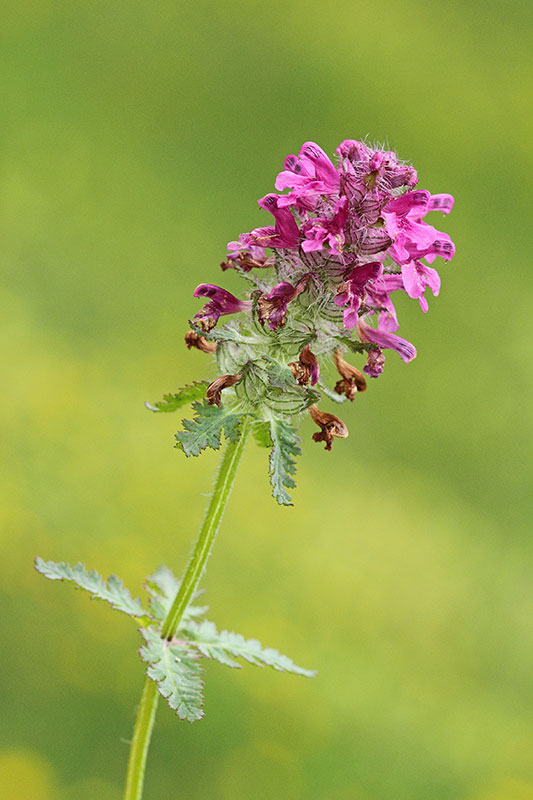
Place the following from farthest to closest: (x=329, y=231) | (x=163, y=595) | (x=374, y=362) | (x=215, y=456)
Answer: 1. (x=215, y=456)
2. (x=163, y=595)
3. (x=374, y=362)
4. (x=329, y=231)

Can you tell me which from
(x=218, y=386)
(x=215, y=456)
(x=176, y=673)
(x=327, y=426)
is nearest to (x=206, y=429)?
(x=218, y=386)

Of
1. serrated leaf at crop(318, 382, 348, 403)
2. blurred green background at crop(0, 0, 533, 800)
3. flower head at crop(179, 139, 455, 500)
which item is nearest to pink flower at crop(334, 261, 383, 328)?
flower head at crop(179, 139, 455, 500)

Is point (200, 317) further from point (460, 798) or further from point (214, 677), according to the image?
point (460, 798)

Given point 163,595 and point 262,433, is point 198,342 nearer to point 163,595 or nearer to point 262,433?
point 262,433

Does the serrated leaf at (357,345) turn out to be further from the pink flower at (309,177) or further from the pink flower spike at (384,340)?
the pink flower at (309,177)

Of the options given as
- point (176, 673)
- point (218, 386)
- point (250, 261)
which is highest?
point (250, 261)

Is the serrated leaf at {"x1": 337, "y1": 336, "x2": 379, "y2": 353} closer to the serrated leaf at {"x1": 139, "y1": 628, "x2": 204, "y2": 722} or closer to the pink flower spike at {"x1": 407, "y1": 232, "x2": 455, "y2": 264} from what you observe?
the pink flower spike at {"x1": 407, "y1": 232, "x2": 455, "y2": 264}

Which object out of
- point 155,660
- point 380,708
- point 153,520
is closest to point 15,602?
point 153,520

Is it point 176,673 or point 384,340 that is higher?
point 384,340
